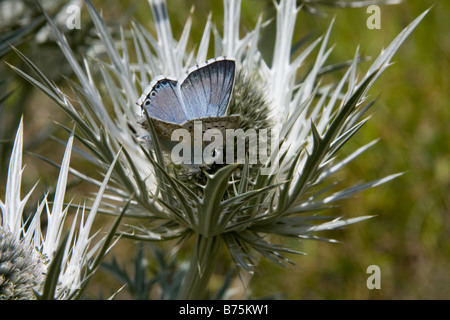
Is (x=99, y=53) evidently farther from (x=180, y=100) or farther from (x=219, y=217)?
(x=219, y=217)

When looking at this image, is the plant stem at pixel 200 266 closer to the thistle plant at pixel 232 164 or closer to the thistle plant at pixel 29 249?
the thistle plant at pixel 232 164

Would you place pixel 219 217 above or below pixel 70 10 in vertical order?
below

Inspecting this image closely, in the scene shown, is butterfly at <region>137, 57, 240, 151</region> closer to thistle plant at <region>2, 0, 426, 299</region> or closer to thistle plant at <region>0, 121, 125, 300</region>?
thistle plant at <region>2, 0, 426, 299</region>

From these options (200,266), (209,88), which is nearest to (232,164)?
(209,88)

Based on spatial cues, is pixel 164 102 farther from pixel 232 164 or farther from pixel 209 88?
pixel 232 164

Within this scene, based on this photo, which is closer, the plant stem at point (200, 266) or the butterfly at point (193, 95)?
the butterfly at point (193, 95)

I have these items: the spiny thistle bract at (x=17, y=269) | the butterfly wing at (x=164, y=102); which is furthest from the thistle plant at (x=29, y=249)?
the butterfly wing at (x=164, y=102)
